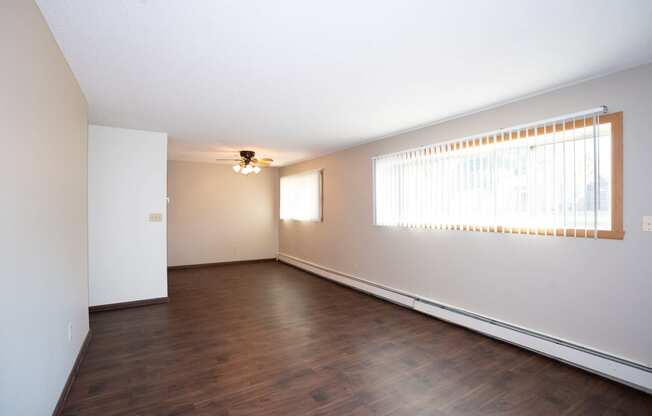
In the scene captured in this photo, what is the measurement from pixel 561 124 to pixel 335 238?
4029 millimetres

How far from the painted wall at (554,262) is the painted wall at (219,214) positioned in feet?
13.3

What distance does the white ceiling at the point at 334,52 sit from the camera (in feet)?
5.74

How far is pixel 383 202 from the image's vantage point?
4809mm

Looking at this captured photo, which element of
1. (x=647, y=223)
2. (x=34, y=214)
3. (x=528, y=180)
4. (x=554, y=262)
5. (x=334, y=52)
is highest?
(x=334, y=52)

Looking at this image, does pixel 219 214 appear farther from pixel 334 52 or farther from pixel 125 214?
pixel 334 52

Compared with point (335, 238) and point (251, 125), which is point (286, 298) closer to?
point (335, 238)

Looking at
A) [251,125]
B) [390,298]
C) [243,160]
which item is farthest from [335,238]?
[251,125]

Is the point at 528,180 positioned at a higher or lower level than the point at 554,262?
higher

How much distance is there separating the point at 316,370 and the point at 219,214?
574 cm

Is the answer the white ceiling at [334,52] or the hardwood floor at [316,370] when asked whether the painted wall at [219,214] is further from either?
the white ceiling at [334,52]

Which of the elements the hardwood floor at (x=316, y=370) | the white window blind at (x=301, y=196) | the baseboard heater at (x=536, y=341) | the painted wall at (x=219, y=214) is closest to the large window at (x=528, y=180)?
the baseboard heater at (x=536, y=341)

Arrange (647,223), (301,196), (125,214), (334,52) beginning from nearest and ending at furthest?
(334,52) → (647,223) → (125,214) → (301,196)

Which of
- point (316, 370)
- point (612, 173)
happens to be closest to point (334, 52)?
point (612, 173)

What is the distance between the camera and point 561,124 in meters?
2.78
